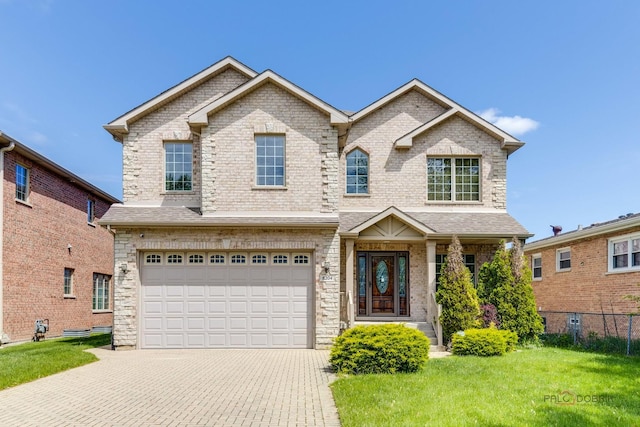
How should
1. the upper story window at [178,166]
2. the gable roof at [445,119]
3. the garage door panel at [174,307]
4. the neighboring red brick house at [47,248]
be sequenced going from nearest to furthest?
1. the garage door panel at [174,307]
2. the upper story window at [178,166]
3. the neighboring red brick house at [47,248]
4. the gable roof at [445,119]

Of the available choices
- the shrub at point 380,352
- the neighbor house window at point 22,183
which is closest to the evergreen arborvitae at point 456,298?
the shrub at point 380,352

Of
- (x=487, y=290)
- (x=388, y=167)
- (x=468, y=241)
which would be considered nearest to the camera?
(x=487, y=290)

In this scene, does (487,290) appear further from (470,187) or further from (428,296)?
(470,187)

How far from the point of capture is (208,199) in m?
14.1

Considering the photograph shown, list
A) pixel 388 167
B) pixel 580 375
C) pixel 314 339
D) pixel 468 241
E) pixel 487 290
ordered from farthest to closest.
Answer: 1. pixel 388 167
2. pixel 468 241
3. pixel 487 290
4. pixel 314 339
5. pixel 580 375

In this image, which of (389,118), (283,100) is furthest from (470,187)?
(283,100)

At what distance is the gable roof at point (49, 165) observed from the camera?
1584 centimetres

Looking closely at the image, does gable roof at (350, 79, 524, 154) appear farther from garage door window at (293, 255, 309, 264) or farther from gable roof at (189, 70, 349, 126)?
garage door window at (293, 255, 309, 264)

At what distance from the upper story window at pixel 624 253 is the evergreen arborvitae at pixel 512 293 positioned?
13.8 feet

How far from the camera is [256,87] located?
14438 mm

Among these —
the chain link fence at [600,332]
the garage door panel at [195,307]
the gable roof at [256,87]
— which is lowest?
the chain link fence at [600,332]

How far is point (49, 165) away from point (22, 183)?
1.35 metres

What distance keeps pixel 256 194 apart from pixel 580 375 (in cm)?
923

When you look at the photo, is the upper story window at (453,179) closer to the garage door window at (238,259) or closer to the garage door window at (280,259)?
the garage door window at (280,259)
